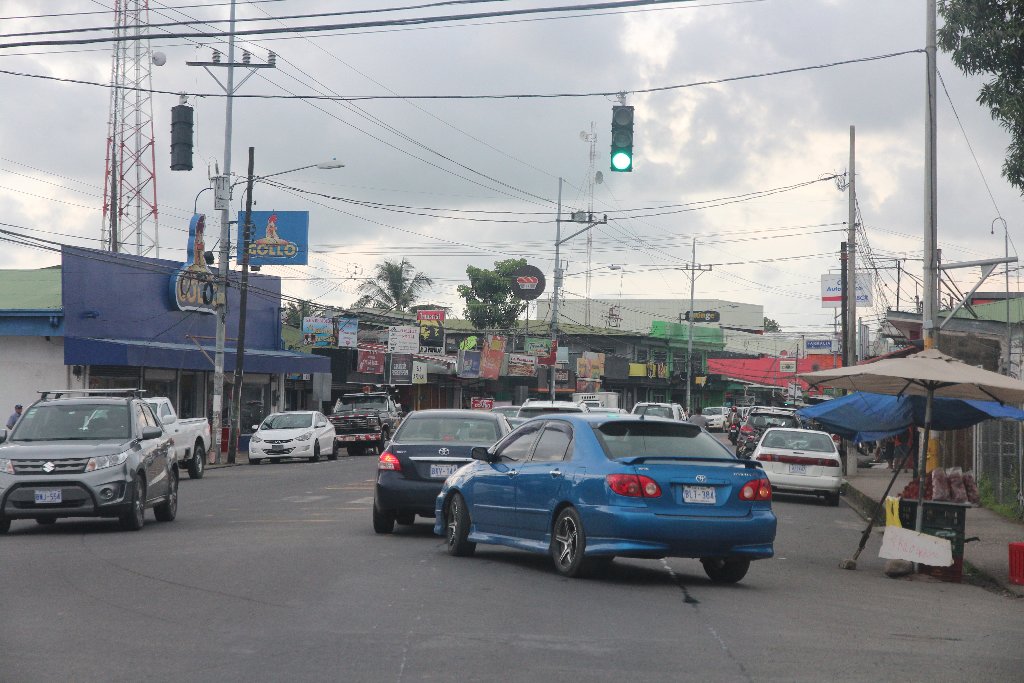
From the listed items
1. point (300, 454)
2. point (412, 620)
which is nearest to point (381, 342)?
point (300, 454)

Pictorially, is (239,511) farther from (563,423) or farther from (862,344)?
(862,344)

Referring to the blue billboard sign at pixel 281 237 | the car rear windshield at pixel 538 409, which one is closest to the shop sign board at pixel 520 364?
the blue billboard sign at pixel 281 237

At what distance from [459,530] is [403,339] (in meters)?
43.7

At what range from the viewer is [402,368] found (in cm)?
5944

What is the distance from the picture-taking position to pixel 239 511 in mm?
20469

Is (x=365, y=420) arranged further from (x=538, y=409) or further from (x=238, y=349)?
(x=538, y=409)

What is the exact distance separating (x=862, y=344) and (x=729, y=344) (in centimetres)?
6397

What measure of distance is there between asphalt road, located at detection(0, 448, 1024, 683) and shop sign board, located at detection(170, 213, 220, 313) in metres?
28.3

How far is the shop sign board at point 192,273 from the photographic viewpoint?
43500mm

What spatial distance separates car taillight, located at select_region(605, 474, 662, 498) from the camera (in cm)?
1152

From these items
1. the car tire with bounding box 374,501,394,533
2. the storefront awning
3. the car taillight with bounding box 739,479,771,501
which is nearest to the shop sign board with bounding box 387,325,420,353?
the storefront awning

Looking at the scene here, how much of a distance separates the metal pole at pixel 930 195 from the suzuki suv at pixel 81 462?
1226 cm

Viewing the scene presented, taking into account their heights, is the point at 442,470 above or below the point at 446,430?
below

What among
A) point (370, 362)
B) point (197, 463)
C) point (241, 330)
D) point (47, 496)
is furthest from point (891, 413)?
point (370, 362)
